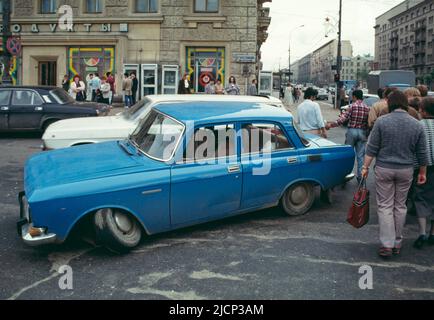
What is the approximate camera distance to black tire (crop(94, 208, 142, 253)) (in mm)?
4895

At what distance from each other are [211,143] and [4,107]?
30.8ft

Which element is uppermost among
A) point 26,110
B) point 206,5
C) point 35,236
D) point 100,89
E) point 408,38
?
point 408,38

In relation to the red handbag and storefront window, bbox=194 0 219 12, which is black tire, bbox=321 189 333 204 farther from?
storefront window, bbox=194 0 219 12

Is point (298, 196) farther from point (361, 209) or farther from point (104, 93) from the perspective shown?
point (104, 93)

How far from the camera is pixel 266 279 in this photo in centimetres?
443

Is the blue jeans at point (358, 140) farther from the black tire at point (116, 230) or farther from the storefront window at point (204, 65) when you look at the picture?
the storefront window at point (204, 65)

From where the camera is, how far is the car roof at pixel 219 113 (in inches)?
227

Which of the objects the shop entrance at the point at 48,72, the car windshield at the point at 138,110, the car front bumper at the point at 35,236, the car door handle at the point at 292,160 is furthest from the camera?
the shop entrance at the point at 48,72

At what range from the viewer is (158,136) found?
5738mm

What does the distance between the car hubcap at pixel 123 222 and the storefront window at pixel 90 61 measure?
67.2 ft

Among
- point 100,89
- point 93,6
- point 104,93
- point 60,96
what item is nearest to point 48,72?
point 93,6

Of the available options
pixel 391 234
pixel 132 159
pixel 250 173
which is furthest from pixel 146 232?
pixel 391 234

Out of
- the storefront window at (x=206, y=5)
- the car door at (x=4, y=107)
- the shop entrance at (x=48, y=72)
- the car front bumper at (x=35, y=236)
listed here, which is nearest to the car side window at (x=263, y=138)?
the car front bumper at (x=35, y=236)
